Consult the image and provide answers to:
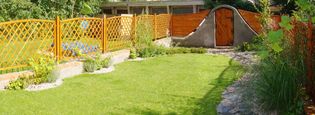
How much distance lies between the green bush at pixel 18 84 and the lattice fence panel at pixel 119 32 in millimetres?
3635

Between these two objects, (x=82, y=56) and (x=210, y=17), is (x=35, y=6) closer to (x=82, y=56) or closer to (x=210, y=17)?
(x=210, y=17)

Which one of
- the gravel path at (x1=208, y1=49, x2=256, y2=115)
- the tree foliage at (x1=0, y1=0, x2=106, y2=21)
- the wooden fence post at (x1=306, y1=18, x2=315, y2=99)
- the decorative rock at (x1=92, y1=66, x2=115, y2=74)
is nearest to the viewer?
the wooden fence post at (x1=306, y1=18, x2=315, y2=99)

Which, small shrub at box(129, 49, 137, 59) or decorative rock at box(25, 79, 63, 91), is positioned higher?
small shrub at box(129, 49, 137, 59)

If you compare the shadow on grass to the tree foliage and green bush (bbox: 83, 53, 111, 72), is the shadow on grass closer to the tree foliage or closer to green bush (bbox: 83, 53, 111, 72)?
green bush (bbox: 83, 53, 111, 72)

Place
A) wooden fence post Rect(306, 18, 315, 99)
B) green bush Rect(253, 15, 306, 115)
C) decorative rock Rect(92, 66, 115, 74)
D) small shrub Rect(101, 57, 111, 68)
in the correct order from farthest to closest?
small shrub Rect(101, 57, 111, 68)
decorative rock Rect(92, 66, 115, 74)
green bush Rect(253, 15, 306, 115)
wooden fence post Rect(306, 18, 315, 99)

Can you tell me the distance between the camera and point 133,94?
5766 mm

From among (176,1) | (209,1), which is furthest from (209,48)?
(176,1)

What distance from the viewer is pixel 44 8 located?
18.1 m

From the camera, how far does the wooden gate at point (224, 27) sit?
519 inches

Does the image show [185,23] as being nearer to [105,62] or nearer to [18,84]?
[105,62]

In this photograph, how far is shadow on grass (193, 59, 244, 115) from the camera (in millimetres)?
4812

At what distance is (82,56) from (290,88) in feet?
18.2

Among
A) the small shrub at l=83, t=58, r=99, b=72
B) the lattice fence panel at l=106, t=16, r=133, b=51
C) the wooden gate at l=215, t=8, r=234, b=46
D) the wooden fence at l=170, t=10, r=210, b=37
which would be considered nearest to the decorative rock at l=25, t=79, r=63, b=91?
the small shrub at l=83, t=58, r=99, b=72

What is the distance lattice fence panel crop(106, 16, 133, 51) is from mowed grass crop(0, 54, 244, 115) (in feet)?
5.43
